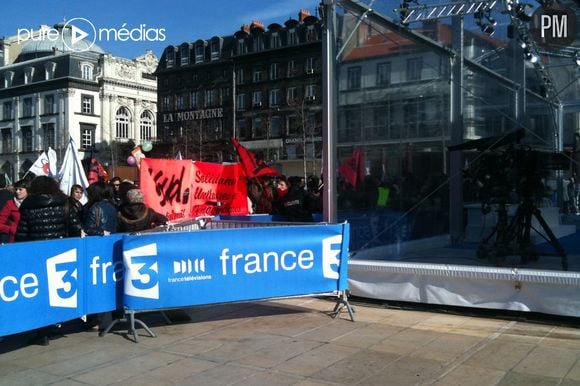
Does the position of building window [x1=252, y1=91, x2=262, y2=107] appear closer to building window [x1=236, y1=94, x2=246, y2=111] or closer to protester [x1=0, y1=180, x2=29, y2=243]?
building window [x1=236, y1=94, x2=246, y2=111]

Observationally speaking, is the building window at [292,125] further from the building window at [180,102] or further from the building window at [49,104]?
the building window at [49,104]

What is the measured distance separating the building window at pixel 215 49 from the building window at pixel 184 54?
3.97 m

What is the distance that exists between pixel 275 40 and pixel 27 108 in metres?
41.1

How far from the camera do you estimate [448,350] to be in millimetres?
5613

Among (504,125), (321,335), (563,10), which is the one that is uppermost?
(563,10)

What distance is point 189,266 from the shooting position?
20.8 ft

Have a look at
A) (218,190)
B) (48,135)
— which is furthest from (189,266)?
(48,135)

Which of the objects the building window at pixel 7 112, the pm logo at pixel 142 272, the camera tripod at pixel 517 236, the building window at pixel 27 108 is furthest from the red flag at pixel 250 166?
the building window at pixel 7 112

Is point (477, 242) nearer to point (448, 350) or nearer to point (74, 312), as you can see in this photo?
point (448, 350)

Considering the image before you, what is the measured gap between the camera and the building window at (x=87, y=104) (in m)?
77.7

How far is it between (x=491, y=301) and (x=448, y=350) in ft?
4.96

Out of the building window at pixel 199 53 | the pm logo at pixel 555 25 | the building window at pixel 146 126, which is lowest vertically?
the pm logo at pixel 555 25

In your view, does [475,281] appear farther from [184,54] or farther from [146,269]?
[184,54]

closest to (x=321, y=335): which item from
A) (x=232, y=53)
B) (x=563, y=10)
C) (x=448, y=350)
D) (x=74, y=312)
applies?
(x=448, y=350)
